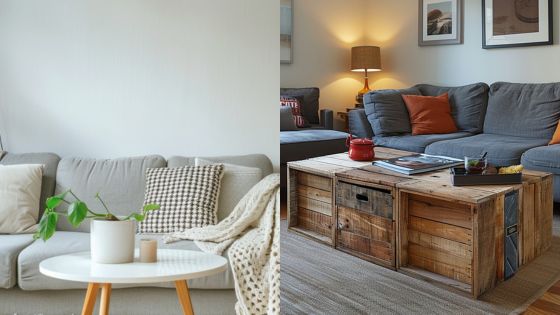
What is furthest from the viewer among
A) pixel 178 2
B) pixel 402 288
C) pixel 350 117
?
→ pixel 402 288

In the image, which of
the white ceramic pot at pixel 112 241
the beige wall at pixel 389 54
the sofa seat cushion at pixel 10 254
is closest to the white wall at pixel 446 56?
the beige wall at pixel 389 54

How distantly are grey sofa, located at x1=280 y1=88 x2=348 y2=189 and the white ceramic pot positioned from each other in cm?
24

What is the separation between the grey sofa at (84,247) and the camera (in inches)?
37.9

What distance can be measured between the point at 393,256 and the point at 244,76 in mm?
693

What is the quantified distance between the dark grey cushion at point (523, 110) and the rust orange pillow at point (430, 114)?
0.19 ft

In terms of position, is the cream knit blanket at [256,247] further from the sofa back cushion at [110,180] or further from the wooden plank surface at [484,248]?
the wooden plank surface at [484,248]

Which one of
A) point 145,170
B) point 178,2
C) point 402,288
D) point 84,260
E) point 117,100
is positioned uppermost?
point 178,2

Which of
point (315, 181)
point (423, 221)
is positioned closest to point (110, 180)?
point (315, 181)

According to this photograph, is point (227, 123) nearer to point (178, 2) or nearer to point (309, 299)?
point (178, 2)

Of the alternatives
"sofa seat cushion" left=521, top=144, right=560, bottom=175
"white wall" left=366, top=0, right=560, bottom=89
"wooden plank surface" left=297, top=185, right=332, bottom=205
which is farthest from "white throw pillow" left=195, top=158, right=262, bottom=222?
"sofa seat cushion" left=521, top=144, right=560, bottom=175

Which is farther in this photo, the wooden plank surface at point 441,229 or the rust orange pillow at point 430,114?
the wooden plank surface at point 441,229

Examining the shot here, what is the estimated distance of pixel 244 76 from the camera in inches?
33.2

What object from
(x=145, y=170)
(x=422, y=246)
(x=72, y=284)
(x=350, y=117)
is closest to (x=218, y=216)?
(x=145, y=170)

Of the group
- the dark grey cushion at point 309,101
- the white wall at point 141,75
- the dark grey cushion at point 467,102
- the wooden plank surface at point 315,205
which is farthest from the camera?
the wooden plank surface at point 315,205
